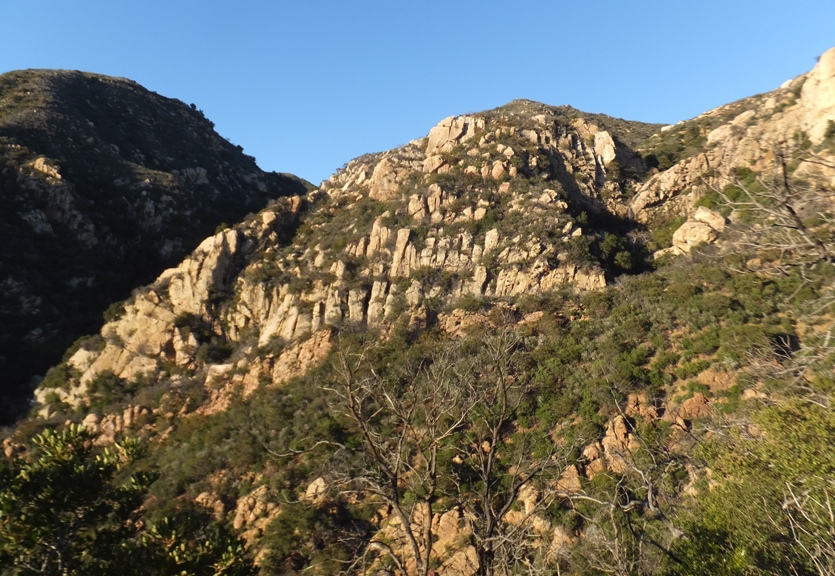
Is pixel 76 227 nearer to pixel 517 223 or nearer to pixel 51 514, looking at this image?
pixel 517 223

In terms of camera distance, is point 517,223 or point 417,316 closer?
point 417,316

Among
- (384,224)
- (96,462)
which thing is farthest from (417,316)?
(96,462)

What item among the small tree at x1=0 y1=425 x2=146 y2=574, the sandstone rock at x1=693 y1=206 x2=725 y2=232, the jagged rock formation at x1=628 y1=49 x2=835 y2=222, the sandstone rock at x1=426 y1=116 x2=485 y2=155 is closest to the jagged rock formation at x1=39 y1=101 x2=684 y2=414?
the sandstone rock at x1=426 y1=116 x2=485 y2=155

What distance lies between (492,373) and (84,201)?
3684 centimetres

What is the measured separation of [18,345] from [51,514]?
2575 cm

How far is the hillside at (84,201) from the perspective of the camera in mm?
28094

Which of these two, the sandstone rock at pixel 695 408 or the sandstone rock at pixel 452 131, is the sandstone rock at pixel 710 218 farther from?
the sandstone rock at pixel 452 131

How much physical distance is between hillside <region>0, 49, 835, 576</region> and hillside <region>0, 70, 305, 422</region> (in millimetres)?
4431

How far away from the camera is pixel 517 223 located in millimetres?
27625

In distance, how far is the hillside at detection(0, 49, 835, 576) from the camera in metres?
7.88

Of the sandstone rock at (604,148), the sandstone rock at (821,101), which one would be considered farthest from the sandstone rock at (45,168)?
the sandstone rock at (821,101)

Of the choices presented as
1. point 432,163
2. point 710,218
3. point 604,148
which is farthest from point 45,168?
point 710,218

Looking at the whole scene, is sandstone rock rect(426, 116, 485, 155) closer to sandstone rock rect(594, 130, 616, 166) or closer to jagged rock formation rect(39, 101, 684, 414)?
jagged rock formation rect(39, 101, 684, 414)

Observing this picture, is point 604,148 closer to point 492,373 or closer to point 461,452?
point 461,452
